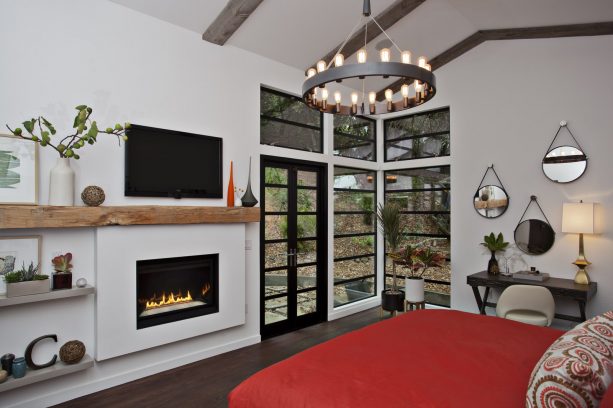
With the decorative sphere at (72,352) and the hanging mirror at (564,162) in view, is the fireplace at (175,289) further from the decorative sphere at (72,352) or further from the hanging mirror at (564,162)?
the hanging mirror at (564,162)

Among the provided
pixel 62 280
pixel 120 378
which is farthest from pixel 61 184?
pixel 120 378

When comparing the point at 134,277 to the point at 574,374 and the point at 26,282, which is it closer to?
the point at 26,282

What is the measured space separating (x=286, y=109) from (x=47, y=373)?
352cm

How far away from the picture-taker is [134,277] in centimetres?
326

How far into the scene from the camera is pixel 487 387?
5.59 ft

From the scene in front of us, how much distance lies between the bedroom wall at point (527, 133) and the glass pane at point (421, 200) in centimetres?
21

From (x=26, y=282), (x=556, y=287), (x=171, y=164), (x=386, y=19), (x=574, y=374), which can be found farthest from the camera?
(x=386, y=19)

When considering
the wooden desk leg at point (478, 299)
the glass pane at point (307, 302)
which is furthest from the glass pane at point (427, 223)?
the glass pane at point (307, 302)

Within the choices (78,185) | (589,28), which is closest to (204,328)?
(78,185)

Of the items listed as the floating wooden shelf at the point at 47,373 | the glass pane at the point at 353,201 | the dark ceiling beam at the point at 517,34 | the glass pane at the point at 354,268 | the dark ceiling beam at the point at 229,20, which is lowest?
the floating wooden shelf at the point at 47,373

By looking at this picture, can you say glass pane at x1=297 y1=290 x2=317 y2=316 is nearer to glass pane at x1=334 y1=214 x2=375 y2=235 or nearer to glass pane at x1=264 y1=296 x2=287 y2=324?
glass pane at x1=264 y1=296 x2=287 y2=324

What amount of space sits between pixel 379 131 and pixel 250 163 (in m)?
2.63

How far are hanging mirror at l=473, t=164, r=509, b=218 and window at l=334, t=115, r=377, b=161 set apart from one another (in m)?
1.72

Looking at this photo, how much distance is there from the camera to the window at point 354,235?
214 inches
